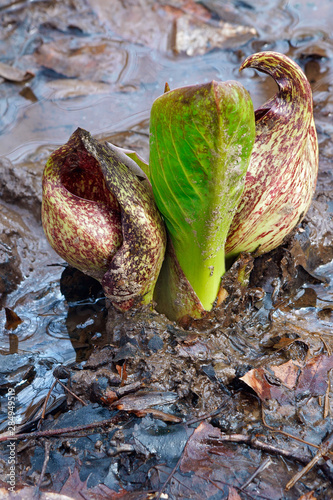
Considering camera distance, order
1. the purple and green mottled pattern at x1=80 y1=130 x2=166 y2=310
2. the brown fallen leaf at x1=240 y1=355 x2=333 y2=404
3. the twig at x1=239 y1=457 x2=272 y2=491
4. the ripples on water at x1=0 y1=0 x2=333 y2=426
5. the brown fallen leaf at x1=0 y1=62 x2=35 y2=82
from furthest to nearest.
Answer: the brown fallen leaf at x1=0 y1=62 x2=35 y2=82, the ripples on water at x1=0 y1=0 x2=333 y2=426, the brown fallen leaf at x1=240 y1=355 x2=333 y2=404, the purple and green mottled pattern at x1=80 y1=130 x2=166 y2=310, the twig at x1=239 y1=457 x2=272 y2=491

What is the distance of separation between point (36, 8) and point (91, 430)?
5226mm

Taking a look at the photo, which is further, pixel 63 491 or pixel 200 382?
pixel 200 382

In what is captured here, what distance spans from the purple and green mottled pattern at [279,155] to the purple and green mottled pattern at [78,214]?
0.67 meters

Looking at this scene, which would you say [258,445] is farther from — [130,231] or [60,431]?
[130,231]

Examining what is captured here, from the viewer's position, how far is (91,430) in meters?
2.11


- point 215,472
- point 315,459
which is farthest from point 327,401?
point 215,472

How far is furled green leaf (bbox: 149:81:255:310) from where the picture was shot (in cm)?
177

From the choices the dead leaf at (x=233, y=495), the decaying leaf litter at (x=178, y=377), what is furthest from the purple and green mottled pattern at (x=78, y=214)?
the dead leaf at (x=233, y=495)

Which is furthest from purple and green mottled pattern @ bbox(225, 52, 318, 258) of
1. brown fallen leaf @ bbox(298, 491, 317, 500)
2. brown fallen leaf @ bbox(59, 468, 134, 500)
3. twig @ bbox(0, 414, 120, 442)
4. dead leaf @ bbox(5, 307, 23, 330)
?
dead leaf @ bbox(5, 307, 23, 330)

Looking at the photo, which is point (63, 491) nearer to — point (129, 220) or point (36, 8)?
point (129, 220)

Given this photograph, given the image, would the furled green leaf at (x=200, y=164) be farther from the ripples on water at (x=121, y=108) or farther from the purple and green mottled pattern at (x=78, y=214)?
the ripples on water at (x=121, y=108)

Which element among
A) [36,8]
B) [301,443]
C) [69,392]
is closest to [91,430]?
[69,392]

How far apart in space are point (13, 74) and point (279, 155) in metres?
3.67

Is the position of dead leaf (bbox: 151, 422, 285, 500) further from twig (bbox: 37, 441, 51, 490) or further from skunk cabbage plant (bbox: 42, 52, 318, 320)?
skunk cabbage plant (bbox: 42, 52, 318, 320)
